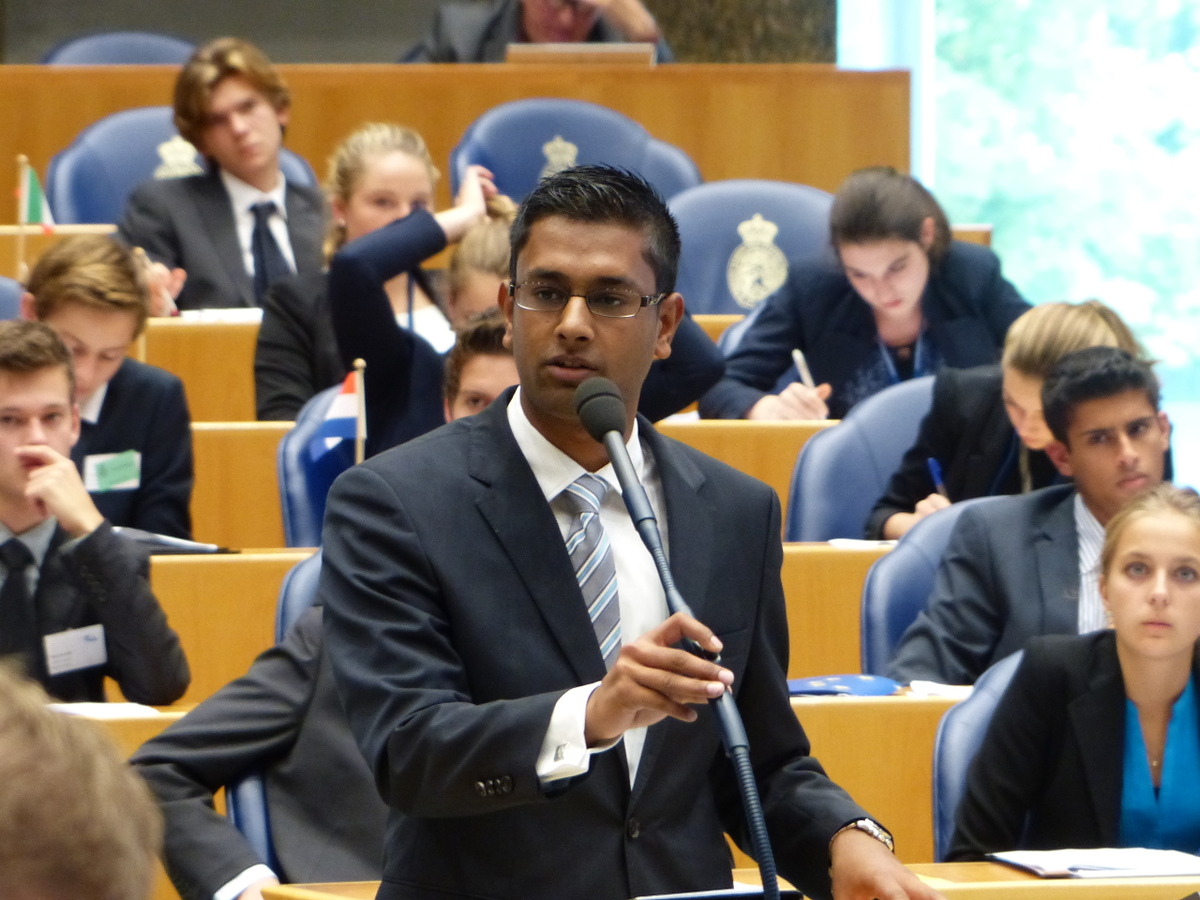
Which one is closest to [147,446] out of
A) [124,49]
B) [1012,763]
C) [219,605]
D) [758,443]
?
[219,605]

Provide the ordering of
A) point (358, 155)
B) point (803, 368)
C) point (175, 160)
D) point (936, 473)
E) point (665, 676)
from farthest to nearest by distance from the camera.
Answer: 1. point (175, 160)
2. point (803, 368)
3. point (358, 155)
4. point (936, 473)
5. point (665, 676)

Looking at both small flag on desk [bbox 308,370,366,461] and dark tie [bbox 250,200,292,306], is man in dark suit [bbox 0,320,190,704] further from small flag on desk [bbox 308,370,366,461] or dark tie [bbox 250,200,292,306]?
dark tie [bbox 250,200,292,306]

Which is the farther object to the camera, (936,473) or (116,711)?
(936,473)

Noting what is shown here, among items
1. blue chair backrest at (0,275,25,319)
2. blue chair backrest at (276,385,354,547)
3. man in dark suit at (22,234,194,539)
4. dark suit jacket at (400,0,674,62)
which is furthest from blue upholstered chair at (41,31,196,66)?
blue chair backrest at (276,385,354,547)

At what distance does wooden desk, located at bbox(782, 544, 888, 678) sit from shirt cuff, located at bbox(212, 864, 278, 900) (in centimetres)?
133

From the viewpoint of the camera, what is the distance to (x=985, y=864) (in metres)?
2.14

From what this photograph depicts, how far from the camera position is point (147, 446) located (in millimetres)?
3541

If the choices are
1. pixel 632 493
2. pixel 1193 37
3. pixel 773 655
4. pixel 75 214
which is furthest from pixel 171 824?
pixel 1193 37

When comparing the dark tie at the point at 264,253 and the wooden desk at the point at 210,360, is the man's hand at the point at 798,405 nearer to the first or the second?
the wooden desk at the point at 210,360

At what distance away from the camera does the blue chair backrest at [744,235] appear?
5090mm

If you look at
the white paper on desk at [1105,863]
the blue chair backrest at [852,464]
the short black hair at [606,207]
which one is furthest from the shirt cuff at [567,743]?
the blue chair backrest at [852,464]

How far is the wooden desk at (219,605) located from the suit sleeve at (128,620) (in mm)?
228

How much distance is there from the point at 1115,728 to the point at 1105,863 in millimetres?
528

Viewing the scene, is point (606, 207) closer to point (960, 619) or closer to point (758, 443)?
point (960, 619)
